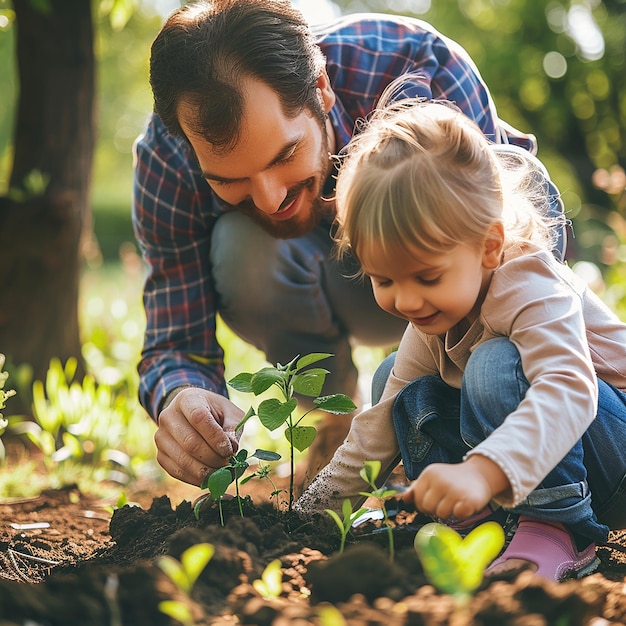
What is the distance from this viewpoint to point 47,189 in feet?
10.8

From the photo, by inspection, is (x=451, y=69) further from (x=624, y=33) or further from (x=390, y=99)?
(x=624, y=33)

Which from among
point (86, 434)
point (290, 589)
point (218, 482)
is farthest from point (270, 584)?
point (86, 434)

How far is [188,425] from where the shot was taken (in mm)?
1775

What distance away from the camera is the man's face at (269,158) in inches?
72.5

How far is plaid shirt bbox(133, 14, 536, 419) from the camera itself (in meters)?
2.28

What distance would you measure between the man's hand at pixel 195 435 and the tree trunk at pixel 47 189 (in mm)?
1660

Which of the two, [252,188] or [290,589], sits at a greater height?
[252,188]

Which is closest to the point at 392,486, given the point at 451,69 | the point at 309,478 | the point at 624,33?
the point at 309,478

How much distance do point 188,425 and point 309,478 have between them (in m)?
0.52

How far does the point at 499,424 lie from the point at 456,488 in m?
0.31

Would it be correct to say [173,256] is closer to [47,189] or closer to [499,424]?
[47,189]

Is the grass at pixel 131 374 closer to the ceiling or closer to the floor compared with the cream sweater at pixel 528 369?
closer to the floor

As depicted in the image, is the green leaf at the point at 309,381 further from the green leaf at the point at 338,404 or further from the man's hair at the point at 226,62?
the man's hair at the point at 226,62

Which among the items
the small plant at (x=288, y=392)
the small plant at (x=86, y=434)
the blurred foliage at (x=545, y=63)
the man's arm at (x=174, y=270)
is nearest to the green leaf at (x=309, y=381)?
the small plant at (x=288, y=392)
